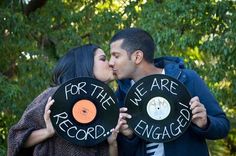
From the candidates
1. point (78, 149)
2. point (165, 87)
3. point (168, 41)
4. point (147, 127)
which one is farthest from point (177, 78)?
point (168, 41)

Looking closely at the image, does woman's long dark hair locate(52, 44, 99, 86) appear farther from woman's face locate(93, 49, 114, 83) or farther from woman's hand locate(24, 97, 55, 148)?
woman's hand locate(24, 97, 55, 148)

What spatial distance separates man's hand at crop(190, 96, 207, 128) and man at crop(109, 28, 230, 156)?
0.07ft

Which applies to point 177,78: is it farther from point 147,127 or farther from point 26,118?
point 26,118

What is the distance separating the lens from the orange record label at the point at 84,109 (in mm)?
3416

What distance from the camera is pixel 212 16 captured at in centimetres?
760

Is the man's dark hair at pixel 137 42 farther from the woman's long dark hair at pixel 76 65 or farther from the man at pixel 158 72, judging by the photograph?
the woman's long dark hair at pixel 76 65

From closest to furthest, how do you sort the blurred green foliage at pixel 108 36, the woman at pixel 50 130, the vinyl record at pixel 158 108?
1. the vinyl record at pixel 158 108
2. the woman at pixel 50 130
3. the blurred green foliage at pixel 108 36

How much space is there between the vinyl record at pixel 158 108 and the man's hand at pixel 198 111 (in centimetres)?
7

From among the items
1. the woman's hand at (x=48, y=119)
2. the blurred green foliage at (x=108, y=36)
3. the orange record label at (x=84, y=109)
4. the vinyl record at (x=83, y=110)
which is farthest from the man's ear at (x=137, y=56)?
the blurred green foliage at (x=108, y=36)

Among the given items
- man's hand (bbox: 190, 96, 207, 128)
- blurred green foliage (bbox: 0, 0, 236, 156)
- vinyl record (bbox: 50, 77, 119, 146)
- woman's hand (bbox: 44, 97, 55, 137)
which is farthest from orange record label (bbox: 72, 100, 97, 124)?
blurred green foliage (bbox: 0, 0, 236, 156)

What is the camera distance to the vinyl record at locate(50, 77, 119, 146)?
3.41 meters

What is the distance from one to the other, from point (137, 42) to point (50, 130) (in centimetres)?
73

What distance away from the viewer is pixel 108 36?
33.3 ft

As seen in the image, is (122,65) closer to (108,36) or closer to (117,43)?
(117,43)
